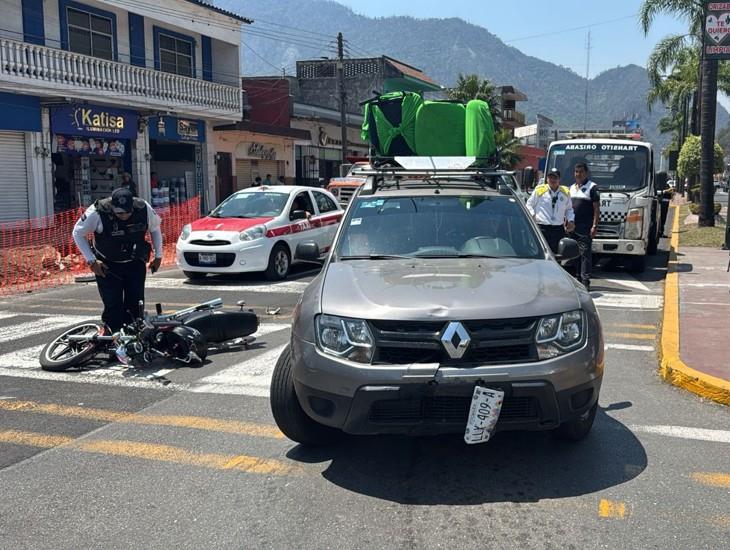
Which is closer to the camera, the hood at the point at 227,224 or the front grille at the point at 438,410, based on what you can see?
the front grille at the point at 438,410

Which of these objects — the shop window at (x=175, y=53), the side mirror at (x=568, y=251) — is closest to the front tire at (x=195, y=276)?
the side mirror at (x=568, y=251)

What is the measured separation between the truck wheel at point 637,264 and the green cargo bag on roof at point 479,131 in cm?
617

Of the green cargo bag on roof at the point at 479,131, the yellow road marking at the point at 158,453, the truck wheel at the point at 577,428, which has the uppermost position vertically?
the green cargo bag on roof at the point at 479,131

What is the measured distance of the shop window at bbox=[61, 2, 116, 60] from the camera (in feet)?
66.3

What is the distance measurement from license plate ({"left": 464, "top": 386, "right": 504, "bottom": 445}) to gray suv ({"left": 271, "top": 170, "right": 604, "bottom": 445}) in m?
0.02

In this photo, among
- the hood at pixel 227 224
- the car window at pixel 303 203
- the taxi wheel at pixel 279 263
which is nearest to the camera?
the hood at pixel 227 224

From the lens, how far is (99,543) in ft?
11.5

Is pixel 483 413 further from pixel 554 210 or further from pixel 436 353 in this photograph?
pixel 554 210

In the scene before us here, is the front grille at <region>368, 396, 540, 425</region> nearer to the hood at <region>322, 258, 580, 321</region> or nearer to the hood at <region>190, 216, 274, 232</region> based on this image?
the hood at <region>322, 258, 580, 321</region>

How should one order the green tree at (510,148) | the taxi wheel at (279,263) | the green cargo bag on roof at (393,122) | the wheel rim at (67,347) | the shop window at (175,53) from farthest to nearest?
the green tree at (510,148) → the shop window at (175,53) → the taxi wheel at (279,263) → the green cargo bag on roof at (393,122) → the wheel rim at (67,347)

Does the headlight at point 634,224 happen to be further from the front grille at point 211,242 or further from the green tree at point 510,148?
the green tree at point 510,148

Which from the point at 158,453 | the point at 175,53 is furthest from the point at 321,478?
the point at 175,53

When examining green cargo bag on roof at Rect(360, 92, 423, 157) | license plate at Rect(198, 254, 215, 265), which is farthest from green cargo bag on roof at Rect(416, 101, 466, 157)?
license plate at Rect(198, 254, 215, 265)

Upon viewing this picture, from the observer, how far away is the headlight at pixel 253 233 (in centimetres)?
1230
